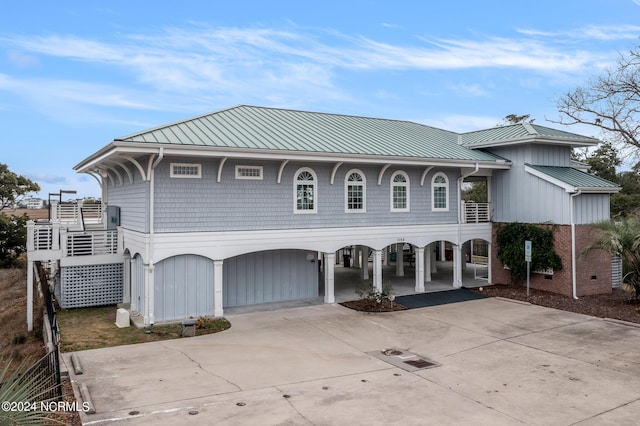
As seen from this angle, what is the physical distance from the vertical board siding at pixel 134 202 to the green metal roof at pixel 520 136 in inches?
567

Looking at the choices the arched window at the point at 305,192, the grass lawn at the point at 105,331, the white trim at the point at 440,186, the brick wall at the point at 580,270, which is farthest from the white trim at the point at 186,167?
the brick wall at the point at 580,270

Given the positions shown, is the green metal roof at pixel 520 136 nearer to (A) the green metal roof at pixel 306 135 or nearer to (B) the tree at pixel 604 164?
(A) the green metal roof at pixel 306 135

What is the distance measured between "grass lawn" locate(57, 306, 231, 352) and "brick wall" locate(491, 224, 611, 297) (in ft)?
42.0

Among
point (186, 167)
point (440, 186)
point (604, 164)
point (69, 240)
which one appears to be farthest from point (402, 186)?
point (604, 164)

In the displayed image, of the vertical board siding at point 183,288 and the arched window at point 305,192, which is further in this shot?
the arched window at point 305,192

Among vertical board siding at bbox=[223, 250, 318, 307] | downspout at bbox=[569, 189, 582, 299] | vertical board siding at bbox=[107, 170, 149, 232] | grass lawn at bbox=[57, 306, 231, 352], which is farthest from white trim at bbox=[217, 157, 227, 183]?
downspout at bbox=[569, 189, 582, 299]

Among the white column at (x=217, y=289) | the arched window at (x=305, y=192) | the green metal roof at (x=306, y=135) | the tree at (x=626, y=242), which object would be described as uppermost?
the green metal roof at (x=306, y=135)

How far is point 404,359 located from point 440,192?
10.1m

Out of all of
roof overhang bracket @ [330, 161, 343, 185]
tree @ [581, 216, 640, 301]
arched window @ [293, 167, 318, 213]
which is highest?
roof overhang bracket @ [330, 161, 343, 185]

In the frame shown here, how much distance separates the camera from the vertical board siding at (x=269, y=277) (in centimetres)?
1606

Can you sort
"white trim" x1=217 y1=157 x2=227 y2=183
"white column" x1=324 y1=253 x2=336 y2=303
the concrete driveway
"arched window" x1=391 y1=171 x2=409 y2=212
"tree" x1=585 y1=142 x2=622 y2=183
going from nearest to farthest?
the concrete driveway → "white trim" x1=217 y1=157 x2=227 y2=183 → "white column" x1=324 y1=253 x2=336 y2=303 → "arched window" x1=391 y1=171 x2=409 y2=212 → "tree" x1=585 y1=142 x2=622 y2=183

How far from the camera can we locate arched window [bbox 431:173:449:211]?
750 inches

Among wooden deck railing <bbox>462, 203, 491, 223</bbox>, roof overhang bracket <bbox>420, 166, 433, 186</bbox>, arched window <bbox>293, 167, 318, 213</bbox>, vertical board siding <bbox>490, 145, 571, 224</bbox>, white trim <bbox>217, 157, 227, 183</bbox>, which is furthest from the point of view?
wooden deck railing <bbox>462, 203, 491, 223</bbox>

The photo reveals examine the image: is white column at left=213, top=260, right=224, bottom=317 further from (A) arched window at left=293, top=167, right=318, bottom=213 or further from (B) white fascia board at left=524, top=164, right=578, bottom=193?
(B) white fascia board at left=524, top=164, right=578, bottom=193
